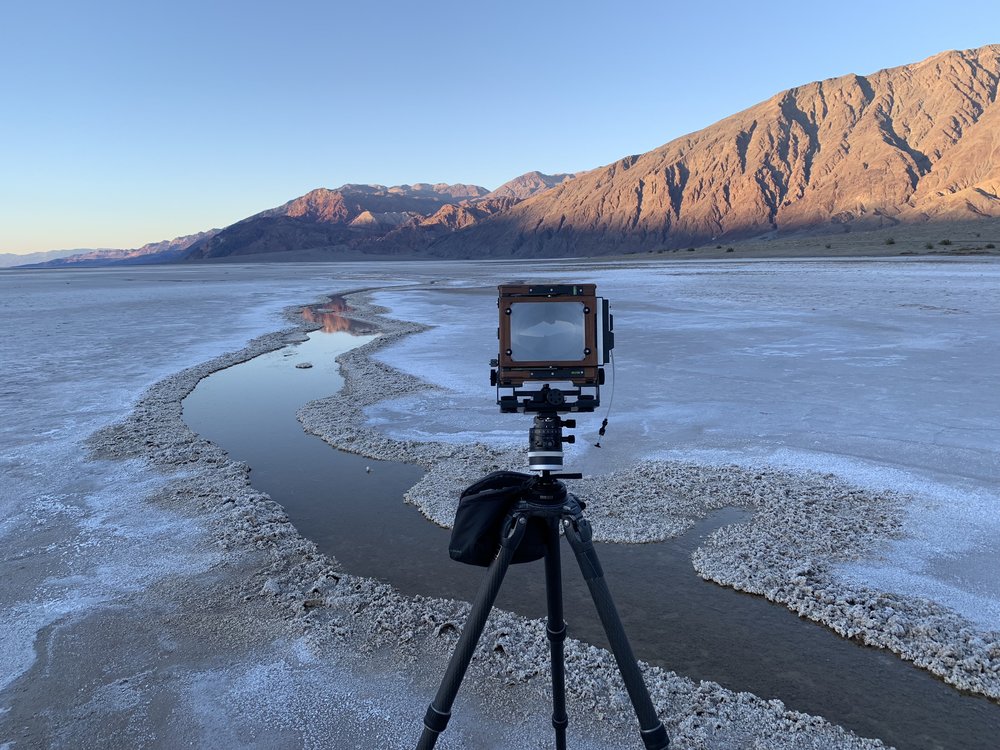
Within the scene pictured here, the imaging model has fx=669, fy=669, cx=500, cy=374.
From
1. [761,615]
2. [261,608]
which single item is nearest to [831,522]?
[761,615]

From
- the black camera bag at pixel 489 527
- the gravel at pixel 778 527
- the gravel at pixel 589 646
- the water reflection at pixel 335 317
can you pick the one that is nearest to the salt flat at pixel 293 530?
the gravel at pixel 589 646

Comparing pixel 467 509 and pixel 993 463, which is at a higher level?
pixel 467 509

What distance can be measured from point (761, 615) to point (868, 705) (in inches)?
32.8

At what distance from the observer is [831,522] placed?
5.00 meters

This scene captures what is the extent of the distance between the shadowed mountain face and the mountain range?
0.98 ft

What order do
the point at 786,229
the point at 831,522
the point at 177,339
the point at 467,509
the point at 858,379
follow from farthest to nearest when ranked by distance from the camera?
the point at 786,229
the point at 177,339
the point at 858,379
the point at 831,522
the point at 467,509

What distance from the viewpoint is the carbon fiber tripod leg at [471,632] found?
2182mm

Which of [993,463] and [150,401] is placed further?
[150,401]

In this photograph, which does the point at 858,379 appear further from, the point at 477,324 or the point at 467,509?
the point at 477,324

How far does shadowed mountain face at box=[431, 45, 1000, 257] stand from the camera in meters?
117

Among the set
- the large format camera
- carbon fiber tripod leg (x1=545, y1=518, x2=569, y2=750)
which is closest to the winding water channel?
carbon fiber tripod leg (x1=545, y1=518, x2=569, y2=750)

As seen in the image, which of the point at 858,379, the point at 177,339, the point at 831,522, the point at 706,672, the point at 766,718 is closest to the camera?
the point at 766,718

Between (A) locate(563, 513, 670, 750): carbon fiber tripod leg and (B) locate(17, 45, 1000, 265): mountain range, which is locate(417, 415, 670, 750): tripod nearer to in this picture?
(A) locate(563, 513, 670, 750): carbon fiber tripod leg

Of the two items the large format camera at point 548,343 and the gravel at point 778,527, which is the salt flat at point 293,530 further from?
the large format camera at point 548,343
